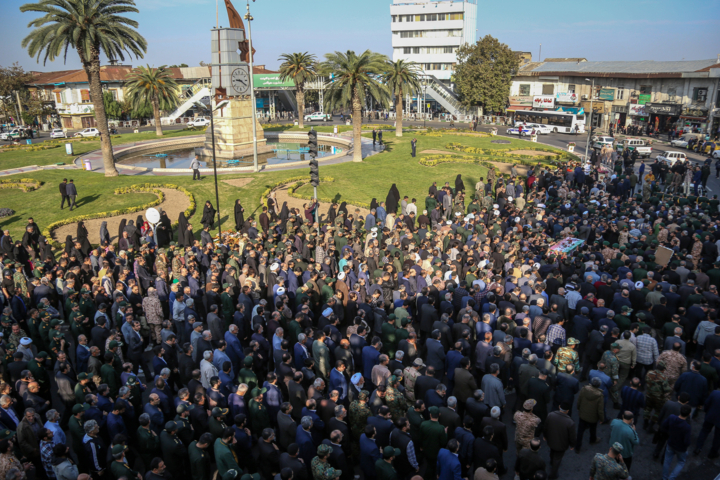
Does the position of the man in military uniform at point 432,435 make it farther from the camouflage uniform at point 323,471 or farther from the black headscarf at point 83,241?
the black headscarf at point 83,241

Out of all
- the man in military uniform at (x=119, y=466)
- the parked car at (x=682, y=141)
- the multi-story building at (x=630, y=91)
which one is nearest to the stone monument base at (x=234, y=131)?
the man in military uniform at (x=119, y=466)

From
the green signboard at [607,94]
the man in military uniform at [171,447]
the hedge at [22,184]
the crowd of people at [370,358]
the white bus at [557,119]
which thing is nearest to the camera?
the man in military uniform at [171,447]

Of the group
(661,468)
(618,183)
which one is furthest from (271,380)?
(618,183)

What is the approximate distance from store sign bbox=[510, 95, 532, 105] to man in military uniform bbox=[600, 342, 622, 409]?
7028 centimetres

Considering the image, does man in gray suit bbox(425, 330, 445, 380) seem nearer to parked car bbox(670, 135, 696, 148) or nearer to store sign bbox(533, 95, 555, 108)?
parked car bbox(670, 135, 696, 148)

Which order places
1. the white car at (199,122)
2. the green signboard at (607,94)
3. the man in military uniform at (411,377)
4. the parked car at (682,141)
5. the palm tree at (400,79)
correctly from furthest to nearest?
the white car at (199,122) → the green signboard at (607,94) → the parked car at (682,141) → the palm tree at (400,79) → the man in military uniform at (411,377)

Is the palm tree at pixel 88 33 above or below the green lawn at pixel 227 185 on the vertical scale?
above

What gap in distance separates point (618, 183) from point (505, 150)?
1916 cm

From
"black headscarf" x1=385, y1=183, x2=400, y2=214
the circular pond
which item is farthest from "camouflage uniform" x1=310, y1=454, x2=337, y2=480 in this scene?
the circular pond

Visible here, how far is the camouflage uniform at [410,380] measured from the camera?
8.34 metres

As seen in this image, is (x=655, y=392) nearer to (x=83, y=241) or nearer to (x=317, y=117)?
(x=83, y=241)

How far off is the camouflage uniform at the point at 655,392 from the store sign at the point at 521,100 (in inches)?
2781

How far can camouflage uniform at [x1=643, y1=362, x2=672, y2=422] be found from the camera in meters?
8.51

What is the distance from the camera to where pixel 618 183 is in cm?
2381
